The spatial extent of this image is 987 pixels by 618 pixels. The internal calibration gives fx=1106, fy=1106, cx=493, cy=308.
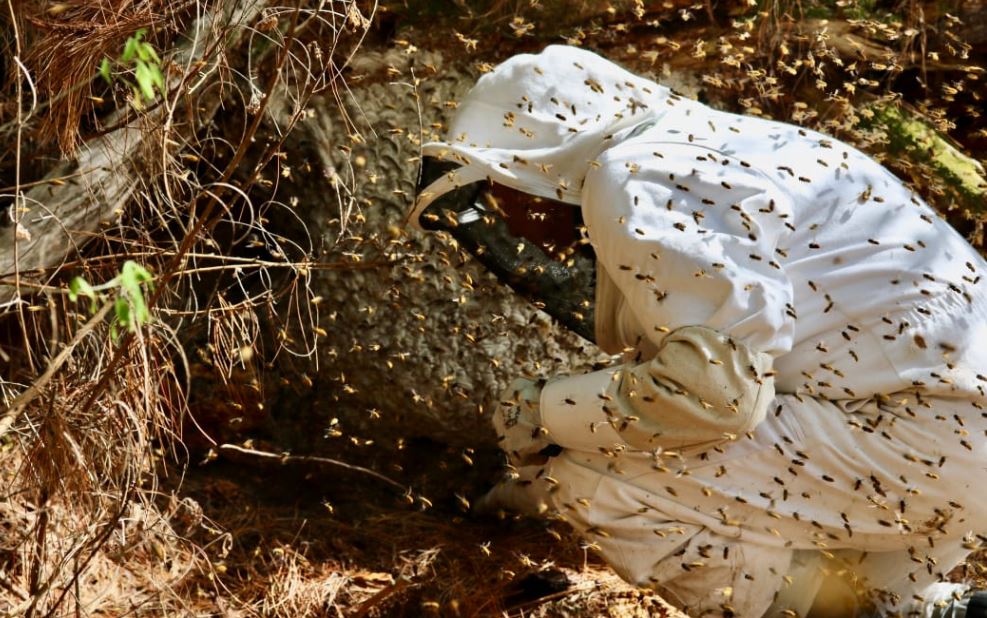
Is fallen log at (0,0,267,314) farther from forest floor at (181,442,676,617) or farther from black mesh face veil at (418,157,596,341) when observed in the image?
forest floor at (181,442,676,617)

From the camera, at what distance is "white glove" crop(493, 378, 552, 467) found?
3.06 meters

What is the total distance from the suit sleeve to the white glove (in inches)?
14.6

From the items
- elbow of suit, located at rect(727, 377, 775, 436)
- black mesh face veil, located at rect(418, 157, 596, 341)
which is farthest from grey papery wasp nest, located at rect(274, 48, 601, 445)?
elbow of suit, located at rect(727, 377, 775, 436)

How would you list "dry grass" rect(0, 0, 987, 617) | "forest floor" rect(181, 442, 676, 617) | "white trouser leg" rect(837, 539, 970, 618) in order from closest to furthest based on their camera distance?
"dry grass" rect(0, 0, 987, 617), "white trouser leg" rect(837, 539, 970, 618), "forest floor" rect(181, 442, 676, 617)

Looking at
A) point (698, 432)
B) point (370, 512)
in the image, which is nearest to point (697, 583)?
point (698, 432)

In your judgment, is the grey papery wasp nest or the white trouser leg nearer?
the white trouser leg

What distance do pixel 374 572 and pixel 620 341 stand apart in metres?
1.23

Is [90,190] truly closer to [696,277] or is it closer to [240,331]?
[240,331]

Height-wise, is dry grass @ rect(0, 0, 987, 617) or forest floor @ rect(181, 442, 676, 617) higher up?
dry grass @ rect(0, 0, 987, 617)

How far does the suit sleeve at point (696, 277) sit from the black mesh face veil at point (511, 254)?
476 millimetres

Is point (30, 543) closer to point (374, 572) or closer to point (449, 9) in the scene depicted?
point (374, 572)

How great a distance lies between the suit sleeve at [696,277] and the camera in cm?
255

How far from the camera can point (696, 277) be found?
8.39 ft

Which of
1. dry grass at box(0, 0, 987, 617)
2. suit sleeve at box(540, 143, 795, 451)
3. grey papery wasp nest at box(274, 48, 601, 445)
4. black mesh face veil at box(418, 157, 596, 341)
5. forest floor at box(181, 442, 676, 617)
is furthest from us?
grey papery wasp nest at box(274, 48, 601, 445)
